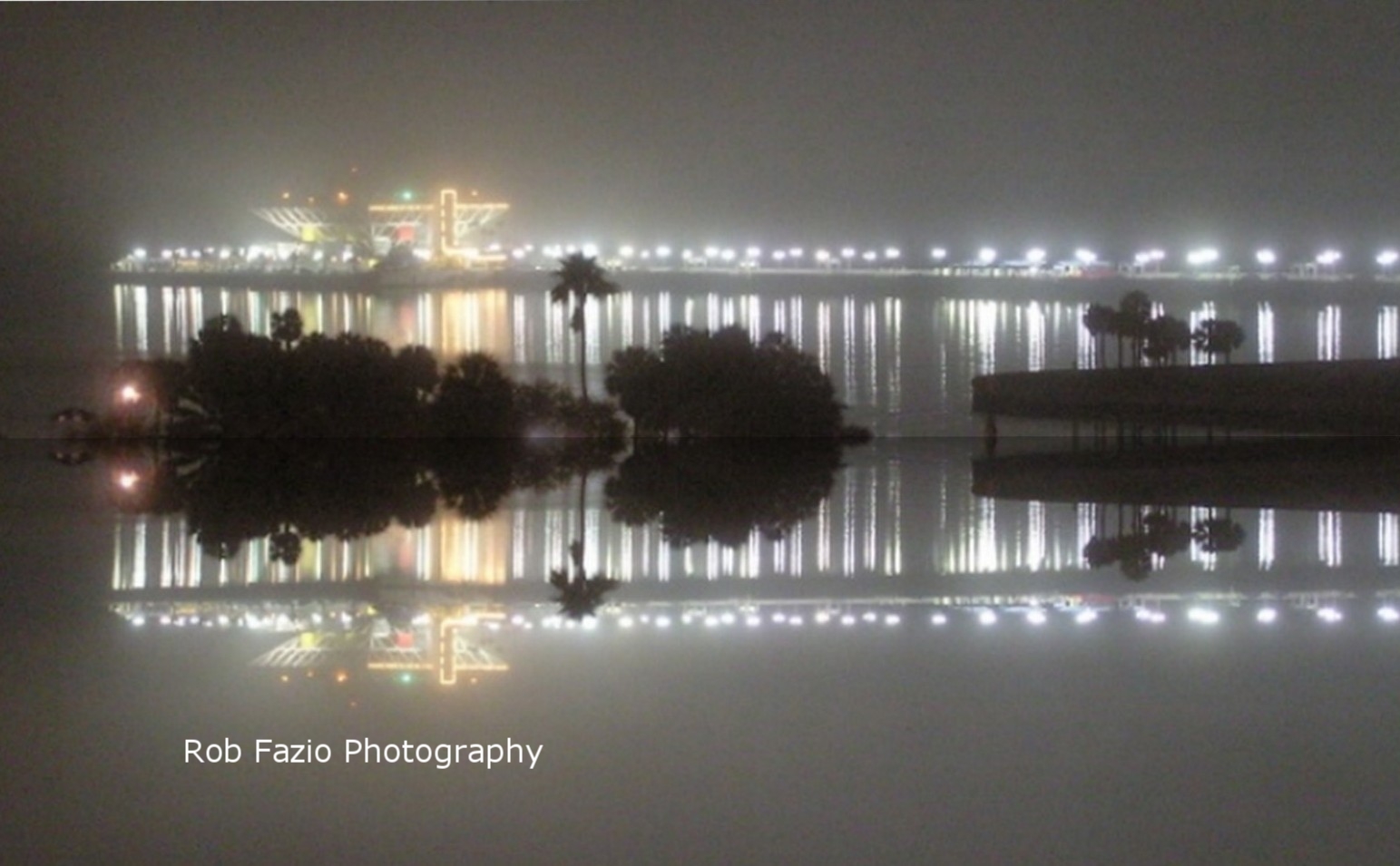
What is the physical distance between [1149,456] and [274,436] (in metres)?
12.6

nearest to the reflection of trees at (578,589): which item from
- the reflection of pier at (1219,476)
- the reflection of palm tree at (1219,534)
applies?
the reflection of palm tree at (1219,534)

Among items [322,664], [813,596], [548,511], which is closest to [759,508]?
[548,511]

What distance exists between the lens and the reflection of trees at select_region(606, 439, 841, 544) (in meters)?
11.1

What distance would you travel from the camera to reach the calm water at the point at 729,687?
152 inches

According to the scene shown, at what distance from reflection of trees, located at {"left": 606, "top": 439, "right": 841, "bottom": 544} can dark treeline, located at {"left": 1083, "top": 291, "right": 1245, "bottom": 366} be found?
1026 centimetres

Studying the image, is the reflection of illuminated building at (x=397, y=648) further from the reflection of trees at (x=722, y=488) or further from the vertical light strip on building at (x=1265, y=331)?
the vertical light strip on building at (x=1265, y=331)

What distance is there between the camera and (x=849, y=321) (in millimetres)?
49938

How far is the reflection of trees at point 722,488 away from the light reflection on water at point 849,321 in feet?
29.1

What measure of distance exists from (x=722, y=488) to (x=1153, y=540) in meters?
5.66

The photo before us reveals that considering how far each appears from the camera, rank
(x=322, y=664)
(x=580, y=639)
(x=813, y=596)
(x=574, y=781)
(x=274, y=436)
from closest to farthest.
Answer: (x=574, y=781)
(x=322, y=664)
(x=580, y=639)
(x=813, y=596)
(x=274, y=436)

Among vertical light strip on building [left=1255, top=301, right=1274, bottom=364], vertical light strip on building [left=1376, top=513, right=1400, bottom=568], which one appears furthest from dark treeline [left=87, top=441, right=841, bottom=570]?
vertical light strip on building [left=1255, top=301, right=1274, bottom=364]

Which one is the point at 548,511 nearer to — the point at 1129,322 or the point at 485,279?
the point at 1129,322

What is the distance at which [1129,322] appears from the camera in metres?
31.0

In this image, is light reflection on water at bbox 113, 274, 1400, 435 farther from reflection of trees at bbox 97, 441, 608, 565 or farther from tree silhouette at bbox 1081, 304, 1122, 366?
reflection of trees at bbox 97, 441, 608, 565
